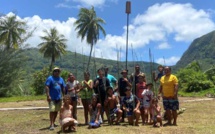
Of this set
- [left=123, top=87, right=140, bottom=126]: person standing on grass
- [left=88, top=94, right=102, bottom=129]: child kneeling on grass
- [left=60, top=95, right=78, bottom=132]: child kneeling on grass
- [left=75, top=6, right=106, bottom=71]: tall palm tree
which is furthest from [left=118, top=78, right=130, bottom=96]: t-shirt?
[left=75, top=6, right=106, bottom=71]: tall palm tree

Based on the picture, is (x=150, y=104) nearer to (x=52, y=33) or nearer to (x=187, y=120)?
(x=187, y=120)

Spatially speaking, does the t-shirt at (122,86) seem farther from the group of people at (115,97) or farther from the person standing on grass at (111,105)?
the person standing on grass at (111,105)

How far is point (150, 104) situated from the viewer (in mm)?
9398

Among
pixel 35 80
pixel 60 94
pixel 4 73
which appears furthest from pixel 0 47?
pixel 60 94

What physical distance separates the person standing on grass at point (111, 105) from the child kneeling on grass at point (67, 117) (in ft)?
3.88

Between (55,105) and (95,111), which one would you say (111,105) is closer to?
(95,111)

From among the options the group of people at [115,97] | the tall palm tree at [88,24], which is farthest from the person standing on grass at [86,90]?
the tall palm tree at [88,24]

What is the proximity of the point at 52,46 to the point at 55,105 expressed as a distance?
4092 cm

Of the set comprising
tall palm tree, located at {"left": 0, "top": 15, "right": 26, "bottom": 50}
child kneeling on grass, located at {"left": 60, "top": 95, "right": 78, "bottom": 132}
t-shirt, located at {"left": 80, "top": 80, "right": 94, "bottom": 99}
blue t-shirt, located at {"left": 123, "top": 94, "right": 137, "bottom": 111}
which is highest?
tall palm tree, located at {"left": 0, "top": 15, "right": 26, "bottom": 50}

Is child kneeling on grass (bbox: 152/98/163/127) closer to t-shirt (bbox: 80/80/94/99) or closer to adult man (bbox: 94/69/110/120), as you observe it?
adult man (bbox: 94/69/110/120)

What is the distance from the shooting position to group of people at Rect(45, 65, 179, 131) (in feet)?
29.3

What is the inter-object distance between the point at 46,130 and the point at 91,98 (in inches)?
64.4

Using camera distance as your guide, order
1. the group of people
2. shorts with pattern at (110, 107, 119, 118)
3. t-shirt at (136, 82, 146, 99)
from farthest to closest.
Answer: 1. t-shirt at (136, 82, 146, 99)
2. shorts with pattern at (110, 107, 119, 118)
3. the group of people

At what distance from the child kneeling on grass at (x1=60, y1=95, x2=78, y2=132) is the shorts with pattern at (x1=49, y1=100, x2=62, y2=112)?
286mm
